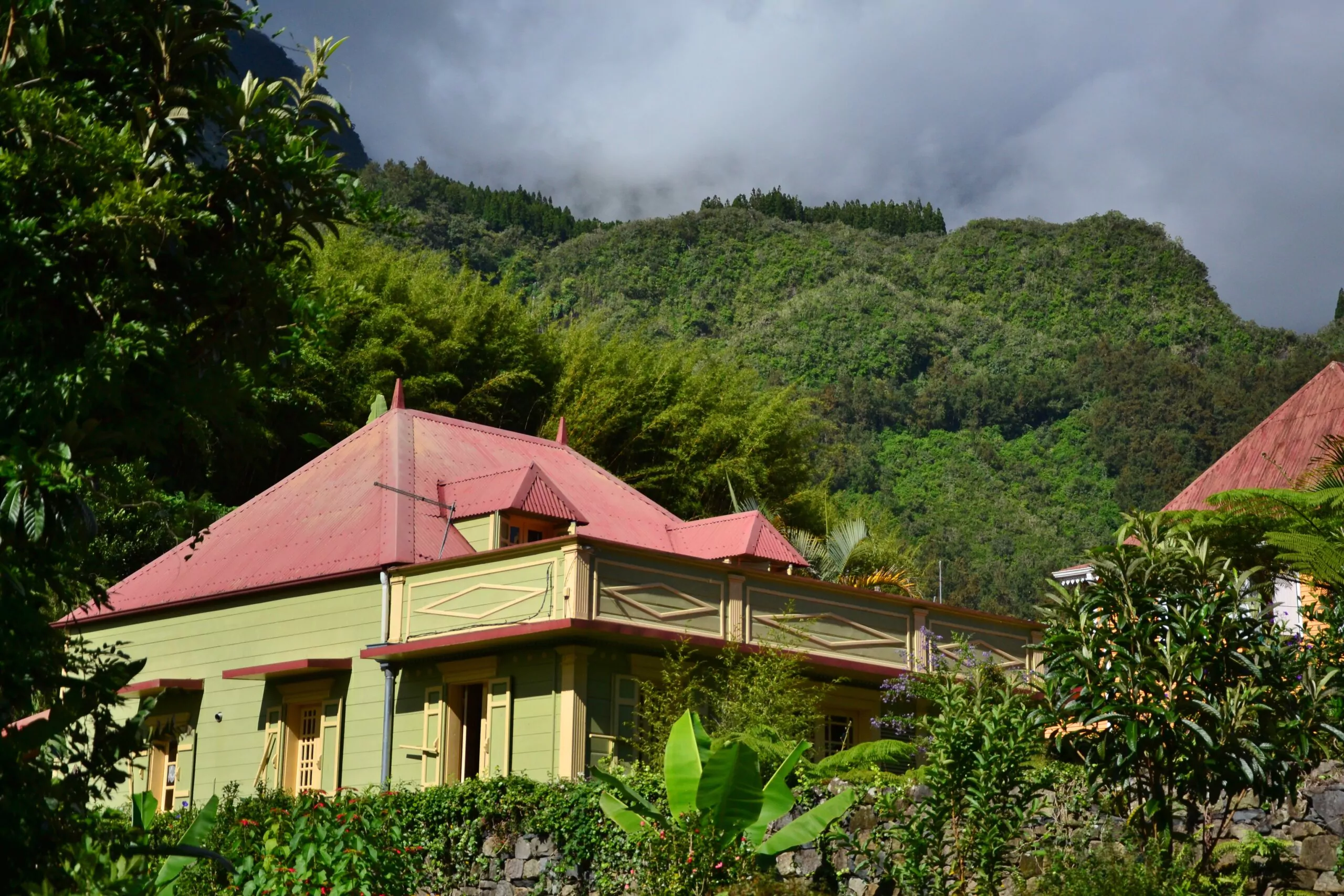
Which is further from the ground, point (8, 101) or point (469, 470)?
point (469, 470)

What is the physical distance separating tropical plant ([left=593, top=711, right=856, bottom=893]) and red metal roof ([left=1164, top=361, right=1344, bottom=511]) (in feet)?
40.0

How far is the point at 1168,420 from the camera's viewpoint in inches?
3068

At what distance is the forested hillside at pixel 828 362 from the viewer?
115ft

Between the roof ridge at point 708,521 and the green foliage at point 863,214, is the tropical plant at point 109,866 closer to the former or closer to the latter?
the roof ridge at point 708,521

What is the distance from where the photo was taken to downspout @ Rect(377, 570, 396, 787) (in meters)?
19.9

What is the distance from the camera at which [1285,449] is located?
2505cm

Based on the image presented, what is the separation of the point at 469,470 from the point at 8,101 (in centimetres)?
1610

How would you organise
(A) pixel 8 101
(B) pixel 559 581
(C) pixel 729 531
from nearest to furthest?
(A) pixel 8 101
(B) pixel 559 581
(C) pixel 729 531

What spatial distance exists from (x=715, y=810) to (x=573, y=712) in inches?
192

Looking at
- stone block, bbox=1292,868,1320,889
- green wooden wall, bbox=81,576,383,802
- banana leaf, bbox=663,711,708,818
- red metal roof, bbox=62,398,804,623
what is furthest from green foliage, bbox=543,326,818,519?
stone block, bbox=1292,868,1320,889

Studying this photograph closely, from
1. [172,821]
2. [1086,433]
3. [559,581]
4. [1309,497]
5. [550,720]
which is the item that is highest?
[1086,433]

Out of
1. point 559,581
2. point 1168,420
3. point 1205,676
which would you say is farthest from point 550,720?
point 1168,420

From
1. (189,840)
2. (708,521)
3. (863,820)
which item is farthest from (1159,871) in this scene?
(708,521)

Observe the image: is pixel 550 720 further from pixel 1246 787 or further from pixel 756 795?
pixel 1246 787
